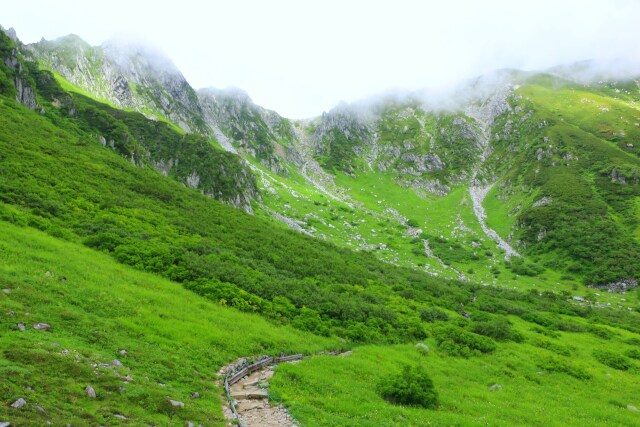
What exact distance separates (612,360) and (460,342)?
15836mm

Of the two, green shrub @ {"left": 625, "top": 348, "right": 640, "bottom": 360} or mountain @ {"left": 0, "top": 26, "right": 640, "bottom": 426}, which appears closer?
mountain @ {"left": 0, "top": 26, "right": 640, "bottom": 426}

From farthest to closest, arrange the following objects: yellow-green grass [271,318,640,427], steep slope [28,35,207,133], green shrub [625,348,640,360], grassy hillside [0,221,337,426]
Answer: steep slope [28,35,207,133] → green shrub [625,348,640,360] → yellow-green grass [271,318,640,427] → grassy hillside [0,221,337,426]

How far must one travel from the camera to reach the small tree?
768 inches

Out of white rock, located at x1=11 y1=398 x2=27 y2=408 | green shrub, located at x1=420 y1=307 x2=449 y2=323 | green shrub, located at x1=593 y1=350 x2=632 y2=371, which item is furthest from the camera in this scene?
green shrub, located at x1=420 y1=307 x2=449 y2=323

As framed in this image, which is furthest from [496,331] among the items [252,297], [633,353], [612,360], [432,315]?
[252,297]

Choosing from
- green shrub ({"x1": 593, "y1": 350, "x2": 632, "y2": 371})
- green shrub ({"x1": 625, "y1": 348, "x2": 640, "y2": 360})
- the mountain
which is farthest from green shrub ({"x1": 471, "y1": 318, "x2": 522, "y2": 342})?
green shrub ({"x1": 625, "y1": 348, "x2": 640, "y2": 360})

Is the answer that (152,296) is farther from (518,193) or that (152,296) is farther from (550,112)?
(550,112)

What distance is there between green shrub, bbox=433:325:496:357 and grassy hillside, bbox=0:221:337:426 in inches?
444

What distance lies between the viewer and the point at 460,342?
33625 millimetres

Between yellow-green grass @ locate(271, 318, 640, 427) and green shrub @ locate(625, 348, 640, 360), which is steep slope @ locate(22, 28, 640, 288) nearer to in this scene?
green shrub @ locate(625, 348, 640, 360)

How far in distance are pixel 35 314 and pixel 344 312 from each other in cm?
2353

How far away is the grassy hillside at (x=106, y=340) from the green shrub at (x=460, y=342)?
11.3 m

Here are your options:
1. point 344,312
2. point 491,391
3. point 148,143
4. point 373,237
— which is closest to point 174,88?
point 148,143

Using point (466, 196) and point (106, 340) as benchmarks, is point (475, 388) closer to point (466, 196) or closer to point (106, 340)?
point (106, 340)
